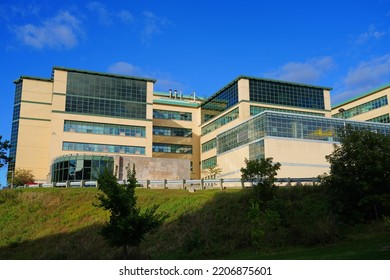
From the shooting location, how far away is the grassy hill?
20.2 meters

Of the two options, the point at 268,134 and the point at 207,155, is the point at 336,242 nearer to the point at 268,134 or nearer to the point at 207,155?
the point at 268,134

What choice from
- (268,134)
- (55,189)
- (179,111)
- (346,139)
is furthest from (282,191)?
(179,111)

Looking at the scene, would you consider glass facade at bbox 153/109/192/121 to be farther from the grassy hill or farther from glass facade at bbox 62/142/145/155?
the grassy hill

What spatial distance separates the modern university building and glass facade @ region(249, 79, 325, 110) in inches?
7.1

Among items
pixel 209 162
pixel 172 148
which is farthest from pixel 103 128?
pixel 209 162

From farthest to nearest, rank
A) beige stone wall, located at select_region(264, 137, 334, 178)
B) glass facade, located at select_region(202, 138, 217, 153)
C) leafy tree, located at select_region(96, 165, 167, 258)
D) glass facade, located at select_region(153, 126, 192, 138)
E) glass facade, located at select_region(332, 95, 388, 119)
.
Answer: glass facade, located at select_region(153, 126, 192, 138) < glass facade, located at select_region(202, 138, 217, 153) < glass facade, located at select_region(332, 95, 388, 119) < beige stone wall, located at select_region(264, 137, 334, 178) < leafy tree, located at select_region(96, 165, 167, 258)

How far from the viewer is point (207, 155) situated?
80.3 meters

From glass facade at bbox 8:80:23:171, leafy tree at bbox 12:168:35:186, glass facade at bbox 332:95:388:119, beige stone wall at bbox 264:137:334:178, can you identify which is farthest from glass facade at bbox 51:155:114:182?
glass facade at bbox 332:95:388:119

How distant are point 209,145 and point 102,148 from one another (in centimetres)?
2160

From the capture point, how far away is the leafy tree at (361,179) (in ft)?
75.5

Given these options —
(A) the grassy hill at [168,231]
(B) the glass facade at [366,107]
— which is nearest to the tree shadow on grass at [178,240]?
(A) the grassy hill at [168,231]

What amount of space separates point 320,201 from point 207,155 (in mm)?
54331

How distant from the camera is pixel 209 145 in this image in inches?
3174

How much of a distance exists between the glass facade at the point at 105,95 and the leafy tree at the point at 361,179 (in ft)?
174
